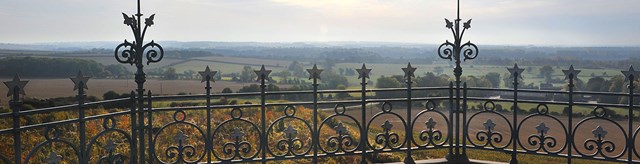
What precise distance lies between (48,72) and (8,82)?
126 inches

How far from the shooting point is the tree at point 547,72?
24.3 ft

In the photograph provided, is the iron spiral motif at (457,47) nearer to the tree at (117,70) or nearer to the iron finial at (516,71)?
the iron finial at (516,71)

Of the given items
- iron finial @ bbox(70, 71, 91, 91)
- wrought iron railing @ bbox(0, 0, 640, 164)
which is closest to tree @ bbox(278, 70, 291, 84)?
wrought iron railing @ bbox(0, 0, 640, 164)

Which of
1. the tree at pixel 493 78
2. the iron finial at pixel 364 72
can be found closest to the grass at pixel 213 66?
the iron finial at pixel 364 72

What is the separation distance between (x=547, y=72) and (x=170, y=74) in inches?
226

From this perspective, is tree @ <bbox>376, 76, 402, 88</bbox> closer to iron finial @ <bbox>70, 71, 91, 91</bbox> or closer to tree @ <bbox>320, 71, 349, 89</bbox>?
tree @ <bbox>320, 71, 349, 89</bbox>

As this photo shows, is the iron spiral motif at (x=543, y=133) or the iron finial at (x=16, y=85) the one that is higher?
the iron finial at (x=16, y=85)

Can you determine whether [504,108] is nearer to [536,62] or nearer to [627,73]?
[627,73]

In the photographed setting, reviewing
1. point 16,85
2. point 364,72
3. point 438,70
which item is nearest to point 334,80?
point 438,70

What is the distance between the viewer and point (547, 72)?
7598 mm

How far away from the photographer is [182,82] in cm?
794

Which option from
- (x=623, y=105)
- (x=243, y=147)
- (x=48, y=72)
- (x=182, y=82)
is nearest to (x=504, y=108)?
(x=623, y=105)

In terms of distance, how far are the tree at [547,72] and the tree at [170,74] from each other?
5.57 m

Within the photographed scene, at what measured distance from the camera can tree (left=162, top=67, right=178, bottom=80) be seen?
25.7 feet
